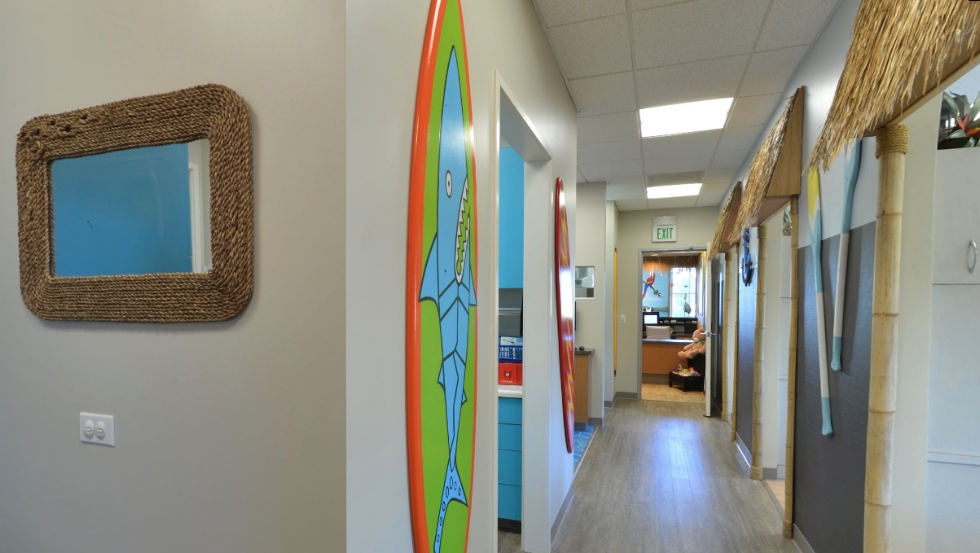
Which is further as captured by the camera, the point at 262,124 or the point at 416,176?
the point at 416,176

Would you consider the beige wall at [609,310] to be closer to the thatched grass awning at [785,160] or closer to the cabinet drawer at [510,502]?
the thatched grass awning at [785,160]

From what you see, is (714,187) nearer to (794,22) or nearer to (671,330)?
(794,22)

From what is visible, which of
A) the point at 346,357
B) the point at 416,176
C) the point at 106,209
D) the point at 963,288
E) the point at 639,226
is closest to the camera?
the point at 346,357

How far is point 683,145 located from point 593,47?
79.0 inches

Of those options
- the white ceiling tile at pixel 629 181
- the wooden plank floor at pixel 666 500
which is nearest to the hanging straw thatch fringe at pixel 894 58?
the wooden plank floor at pixel 666 500

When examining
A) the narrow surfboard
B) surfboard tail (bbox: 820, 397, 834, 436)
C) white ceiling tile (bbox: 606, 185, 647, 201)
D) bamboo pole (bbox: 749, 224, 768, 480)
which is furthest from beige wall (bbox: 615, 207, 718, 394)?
surfboard tail (bbox: 820, 397, 834, 436)

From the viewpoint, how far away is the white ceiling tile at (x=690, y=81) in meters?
2.78

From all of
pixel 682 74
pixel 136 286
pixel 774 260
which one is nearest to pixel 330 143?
pixel 136 286

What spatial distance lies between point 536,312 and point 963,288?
1725 mm

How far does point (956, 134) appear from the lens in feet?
5.31

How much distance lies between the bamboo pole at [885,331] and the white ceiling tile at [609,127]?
2.13 meters

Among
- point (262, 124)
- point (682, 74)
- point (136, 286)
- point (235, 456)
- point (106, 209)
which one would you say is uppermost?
point (682, 74)

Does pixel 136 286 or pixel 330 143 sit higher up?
pixel 330 143

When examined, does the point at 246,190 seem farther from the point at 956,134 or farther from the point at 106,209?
the point at 956,134
